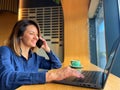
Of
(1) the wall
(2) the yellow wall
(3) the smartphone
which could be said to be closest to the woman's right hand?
(3) the smartphone

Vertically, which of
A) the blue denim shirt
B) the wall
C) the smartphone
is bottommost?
the blue denim shirt

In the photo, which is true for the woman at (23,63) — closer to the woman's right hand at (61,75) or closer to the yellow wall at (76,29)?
the woman's right hand at (61,75)

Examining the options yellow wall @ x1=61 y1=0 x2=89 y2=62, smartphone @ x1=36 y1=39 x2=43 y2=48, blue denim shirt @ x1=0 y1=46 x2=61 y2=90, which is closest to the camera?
blue denim shirt @ x1=0 y1=46 x2=61 y2=90

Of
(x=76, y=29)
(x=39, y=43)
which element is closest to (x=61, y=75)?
(x=39, y=43)

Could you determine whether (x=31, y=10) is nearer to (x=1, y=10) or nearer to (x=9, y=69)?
(x=1, y=10)

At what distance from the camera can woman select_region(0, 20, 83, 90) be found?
1.03m

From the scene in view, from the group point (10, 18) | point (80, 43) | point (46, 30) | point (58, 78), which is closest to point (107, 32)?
point (80, 43)

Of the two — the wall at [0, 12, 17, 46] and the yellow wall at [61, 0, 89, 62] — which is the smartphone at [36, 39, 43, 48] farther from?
the wall at [0, 12, 17, 46]

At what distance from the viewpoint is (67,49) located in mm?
2861

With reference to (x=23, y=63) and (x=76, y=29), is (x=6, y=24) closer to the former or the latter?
(x=76, y=29)

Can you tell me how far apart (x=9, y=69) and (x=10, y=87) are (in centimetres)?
10

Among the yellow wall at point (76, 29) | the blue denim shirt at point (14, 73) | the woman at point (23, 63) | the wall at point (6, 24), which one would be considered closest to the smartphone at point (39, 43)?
the woman at point (23, 63)

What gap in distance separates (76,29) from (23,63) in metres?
1.46

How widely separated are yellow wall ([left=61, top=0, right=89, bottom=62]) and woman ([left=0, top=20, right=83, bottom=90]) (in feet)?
2.90
